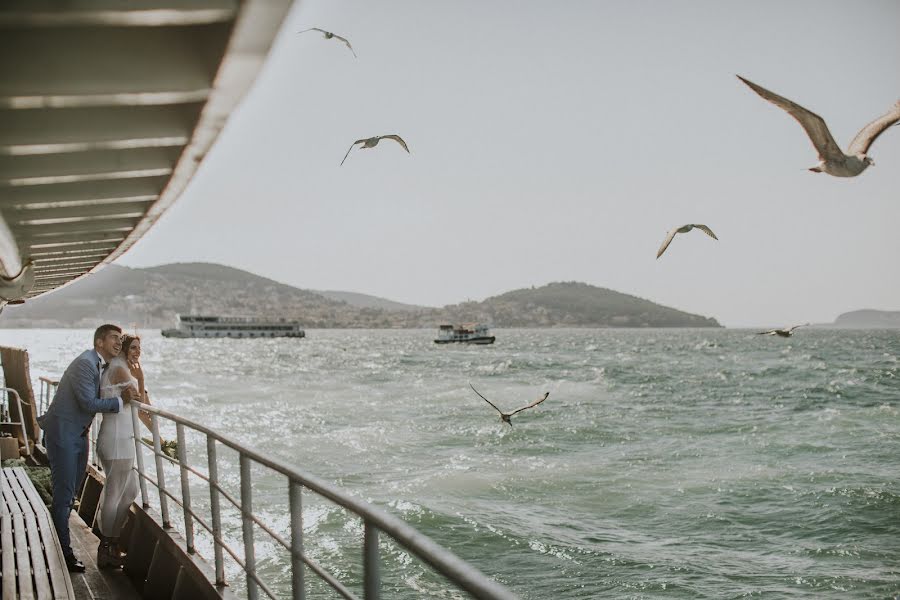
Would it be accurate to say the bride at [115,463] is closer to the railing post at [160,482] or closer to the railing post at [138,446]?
the railing post at [138,446]

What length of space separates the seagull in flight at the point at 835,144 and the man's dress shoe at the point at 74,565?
6435 millimetres

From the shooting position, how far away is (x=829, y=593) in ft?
43.6

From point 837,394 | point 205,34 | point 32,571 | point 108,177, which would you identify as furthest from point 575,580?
point 837,394

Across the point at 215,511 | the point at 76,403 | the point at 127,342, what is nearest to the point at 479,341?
the point at 127,342

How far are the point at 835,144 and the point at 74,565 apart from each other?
6.96 m

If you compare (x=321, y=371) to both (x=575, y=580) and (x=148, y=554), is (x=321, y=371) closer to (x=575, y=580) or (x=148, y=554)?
(x=575, y=580)

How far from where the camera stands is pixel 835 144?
653 centimetres

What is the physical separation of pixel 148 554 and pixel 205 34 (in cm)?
441

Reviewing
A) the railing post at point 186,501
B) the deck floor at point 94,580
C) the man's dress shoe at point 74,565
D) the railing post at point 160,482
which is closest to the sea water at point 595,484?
the railing post at point 186,501

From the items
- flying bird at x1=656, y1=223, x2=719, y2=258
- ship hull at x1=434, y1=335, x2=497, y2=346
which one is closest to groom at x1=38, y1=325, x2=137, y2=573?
flying bird at x1=656, y1=223, x2=719, y2=258

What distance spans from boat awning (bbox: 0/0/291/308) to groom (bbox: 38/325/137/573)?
1.47 m

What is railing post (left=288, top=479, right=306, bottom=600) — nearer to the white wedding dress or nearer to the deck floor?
the deck floor

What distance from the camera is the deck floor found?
491 centimetres

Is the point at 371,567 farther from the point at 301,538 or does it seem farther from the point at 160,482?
the point at 160,482
